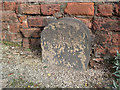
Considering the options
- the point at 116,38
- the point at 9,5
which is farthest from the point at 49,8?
the point at 116,38

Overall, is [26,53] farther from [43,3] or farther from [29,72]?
[43,3]

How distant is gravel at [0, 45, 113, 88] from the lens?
56.8 inches

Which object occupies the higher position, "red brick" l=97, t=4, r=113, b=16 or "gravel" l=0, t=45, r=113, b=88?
"red brick" l=97, t=4, r=113, b=16

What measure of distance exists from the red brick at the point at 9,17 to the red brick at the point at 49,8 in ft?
1.39

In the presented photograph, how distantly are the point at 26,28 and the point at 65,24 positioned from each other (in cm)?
65

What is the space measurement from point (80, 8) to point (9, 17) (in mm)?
977

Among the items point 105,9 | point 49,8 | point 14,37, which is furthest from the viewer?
point 14,37

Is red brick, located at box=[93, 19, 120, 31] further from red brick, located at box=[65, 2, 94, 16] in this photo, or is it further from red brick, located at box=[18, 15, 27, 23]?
red brick, located at box=[18, 15, 27, 23]

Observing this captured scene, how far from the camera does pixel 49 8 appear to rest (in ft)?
6.14

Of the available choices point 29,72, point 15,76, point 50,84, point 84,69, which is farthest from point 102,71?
point 15,76

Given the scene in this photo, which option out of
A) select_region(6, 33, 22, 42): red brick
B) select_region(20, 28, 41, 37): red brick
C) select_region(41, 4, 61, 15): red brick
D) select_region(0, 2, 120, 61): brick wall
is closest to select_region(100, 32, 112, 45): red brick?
select_region(0, 2, 120, 61): brick wall

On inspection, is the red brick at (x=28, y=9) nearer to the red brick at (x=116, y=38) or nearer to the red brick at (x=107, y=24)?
the red brick at (x=107, y=24)

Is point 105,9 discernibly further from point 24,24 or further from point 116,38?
point 24,24

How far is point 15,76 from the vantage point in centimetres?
152
